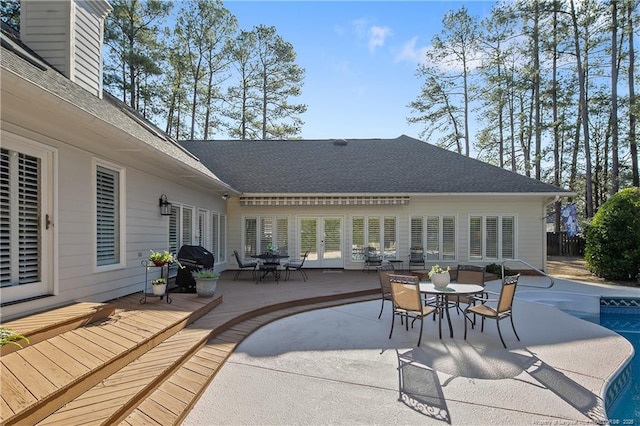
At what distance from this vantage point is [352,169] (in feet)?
46.9

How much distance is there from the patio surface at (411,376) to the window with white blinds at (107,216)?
310 cm

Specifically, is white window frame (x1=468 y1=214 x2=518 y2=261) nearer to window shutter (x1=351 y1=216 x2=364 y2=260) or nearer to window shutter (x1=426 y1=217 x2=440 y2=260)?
window shutter (x1=426 y1=217 x2=440 y2=260)

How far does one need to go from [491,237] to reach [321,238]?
21.3ft

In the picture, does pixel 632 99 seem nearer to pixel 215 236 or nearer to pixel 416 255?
pixel 416 255

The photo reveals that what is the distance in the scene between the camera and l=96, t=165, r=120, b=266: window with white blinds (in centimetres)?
607

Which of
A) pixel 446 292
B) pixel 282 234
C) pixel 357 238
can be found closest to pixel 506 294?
pixel 446 292

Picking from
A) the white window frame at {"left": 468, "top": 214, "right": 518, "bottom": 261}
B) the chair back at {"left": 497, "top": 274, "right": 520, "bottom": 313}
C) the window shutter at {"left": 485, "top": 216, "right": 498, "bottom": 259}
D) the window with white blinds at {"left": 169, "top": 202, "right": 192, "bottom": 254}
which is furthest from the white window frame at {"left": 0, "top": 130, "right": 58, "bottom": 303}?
the window shutter at {"left": 485, "top": 216, "right": 498, "bottom": 259}

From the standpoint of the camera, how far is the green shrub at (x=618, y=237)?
38.1 feet

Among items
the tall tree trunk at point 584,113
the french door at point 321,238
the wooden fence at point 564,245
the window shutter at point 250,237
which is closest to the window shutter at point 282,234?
the french door at point 321,238

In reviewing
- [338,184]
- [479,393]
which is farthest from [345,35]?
[479,393]

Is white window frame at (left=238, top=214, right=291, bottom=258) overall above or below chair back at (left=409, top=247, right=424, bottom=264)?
above

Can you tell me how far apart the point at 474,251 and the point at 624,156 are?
19835 mm

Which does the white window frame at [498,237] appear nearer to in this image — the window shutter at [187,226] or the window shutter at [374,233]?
the window shutter at [374,233]

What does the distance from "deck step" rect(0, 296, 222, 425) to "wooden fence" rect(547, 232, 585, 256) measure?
836 inches
